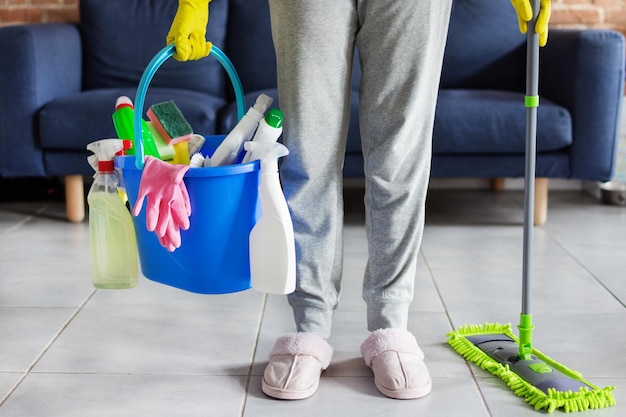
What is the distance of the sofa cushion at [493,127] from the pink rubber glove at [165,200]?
142cm

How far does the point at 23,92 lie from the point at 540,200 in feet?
5.62

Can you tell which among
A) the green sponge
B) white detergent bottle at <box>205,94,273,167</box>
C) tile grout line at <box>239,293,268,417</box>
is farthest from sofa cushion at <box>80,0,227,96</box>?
white detergent bottle at <box>205,94,273,167</box>

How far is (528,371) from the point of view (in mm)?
1524

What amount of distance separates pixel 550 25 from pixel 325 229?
2187mm

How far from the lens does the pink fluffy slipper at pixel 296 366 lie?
1.47 metres

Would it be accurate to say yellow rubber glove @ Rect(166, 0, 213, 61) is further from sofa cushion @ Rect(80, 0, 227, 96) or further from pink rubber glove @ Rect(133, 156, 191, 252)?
sofa cushion @ Rect(80, 0, 227, 96)

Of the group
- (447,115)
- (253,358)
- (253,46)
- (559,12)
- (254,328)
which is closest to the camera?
(253,358)

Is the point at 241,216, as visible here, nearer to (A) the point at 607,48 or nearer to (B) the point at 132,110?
(B) the point at 132,110

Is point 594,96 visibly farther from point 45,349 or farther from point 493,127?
point 45,349

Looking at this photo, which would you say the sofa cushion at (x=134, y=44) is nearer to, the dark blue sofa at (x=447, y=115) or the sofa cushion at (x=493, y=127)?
the dark blue sofa at (x=447, y=115)

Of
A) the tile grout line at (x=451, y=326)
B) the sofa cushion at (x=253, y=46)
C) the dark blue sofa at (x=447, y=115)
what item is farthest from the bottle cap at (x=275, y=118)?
the sofa cushion at (x=253, y=46)

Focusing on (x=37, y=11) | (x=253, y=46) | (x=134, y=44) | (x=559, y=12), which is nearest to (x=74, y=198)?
(x=134, y=44)

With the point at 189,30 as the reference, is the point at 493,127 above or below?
below

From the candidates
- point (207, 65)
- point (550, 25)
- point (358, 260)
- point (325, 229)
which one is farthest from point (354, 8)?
point (550, 25)
